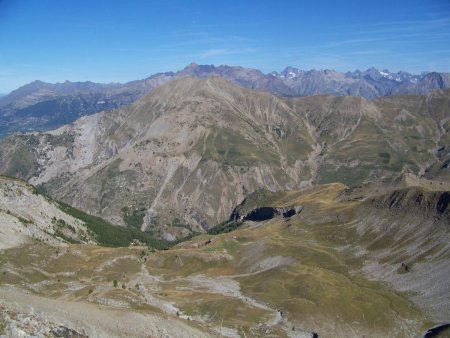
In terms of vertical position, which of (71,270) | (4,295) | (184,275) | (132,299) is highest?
(4,295)

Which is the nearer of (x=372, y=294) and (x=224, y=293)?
(x=372, y=294)

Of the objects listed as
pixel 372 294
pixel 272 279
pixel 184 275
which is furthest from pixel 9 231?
pixel 372 294

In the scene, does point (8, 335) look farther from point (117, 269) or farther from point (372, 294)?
point (117, 269)

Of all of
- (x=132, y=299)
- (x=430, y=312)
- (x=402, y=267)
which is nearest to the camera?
(x=132, y=299)

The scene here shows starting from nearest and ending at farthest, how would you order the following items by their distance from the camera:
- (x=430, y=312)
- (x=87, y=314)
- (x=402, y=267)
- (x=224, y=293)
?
1. (x=87, y=314)
2. (x=430, y=312)
3. (x=224, y=293)
4. (x=402, y=267)

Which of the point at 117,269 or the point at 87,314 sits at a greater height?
the point at 87,314

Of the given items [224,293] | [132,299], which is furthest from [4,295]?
[224,293]

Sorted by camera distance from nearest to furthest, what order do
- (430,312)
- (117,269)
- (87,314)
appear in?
1. (87,314)
2. (430,312)
3. (117,269)

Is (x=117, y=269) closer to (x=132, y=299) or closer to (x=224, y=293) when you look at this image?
(x=224, y=293)

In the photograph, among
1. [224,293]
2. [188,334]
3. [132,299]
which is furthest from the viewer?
[224,293]
